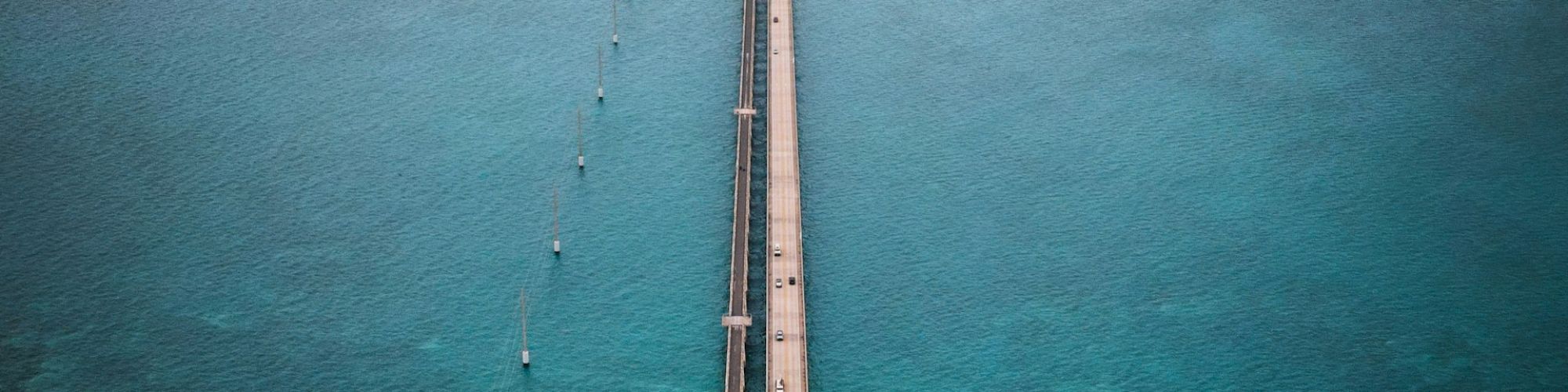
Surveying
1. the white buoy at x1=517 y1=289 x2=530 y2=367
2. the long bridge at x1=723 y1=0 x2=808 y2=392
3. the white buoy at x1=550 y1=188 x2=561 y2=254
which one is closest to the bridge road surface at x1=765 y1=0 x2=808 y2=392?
the long bridge at x1=723 y1=0 x2=808 y2=392

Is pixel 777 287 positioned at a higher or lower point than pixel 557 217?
lower

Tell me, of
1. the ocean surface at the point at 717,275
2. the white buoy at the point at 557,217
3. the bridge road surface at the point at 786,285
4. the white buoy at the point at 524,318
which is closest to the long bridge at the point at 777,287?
the bridge road surface at the point at 786,285

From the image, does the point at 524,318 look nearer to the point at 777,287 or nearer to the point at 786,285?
the point at 777,287

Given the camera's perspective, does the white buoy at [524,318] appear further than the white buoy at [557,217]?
No

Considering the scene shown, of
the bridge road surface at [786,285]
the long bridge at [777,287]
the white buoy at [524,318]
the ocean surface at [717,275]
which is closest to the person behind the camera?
the long bridge at [777,287]

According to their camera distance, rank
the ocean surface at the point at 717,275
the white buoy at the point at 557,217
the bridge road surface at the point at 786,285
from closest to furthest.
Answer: the bridge road surface at the point at 786,285, the ocean surface at the point at 717,275, the white buoy at the point at 557,217

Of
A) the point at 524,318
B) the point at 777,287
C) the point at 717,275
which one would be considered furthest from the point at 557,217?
the point at 777,287

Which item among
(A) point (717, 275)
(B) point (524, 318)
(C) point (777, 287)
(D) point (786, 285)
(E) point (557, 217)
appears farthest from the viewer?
(E) point (557, 217)

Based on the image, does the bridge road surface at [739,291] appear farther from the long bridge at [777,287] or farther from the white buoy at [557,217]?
the white buoy at [557,217]

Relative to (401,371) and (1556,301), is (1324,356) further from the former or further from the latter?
(401,371)

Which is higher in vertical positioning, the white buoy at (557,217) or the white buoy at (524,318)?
the white buoy at (557,217)

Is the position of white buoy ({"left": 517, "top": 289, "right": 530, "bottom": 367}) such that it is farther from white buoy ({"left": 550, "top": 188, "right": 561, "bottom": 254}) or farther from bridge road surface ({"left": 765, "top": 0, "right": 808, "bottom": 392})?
bridge road surface ({"left": 765, "top": 0, "right": 808, "bottom": 392})

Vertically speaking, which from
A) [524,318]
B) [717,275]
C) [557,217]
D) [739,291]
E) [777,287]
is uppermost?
[557,217]
